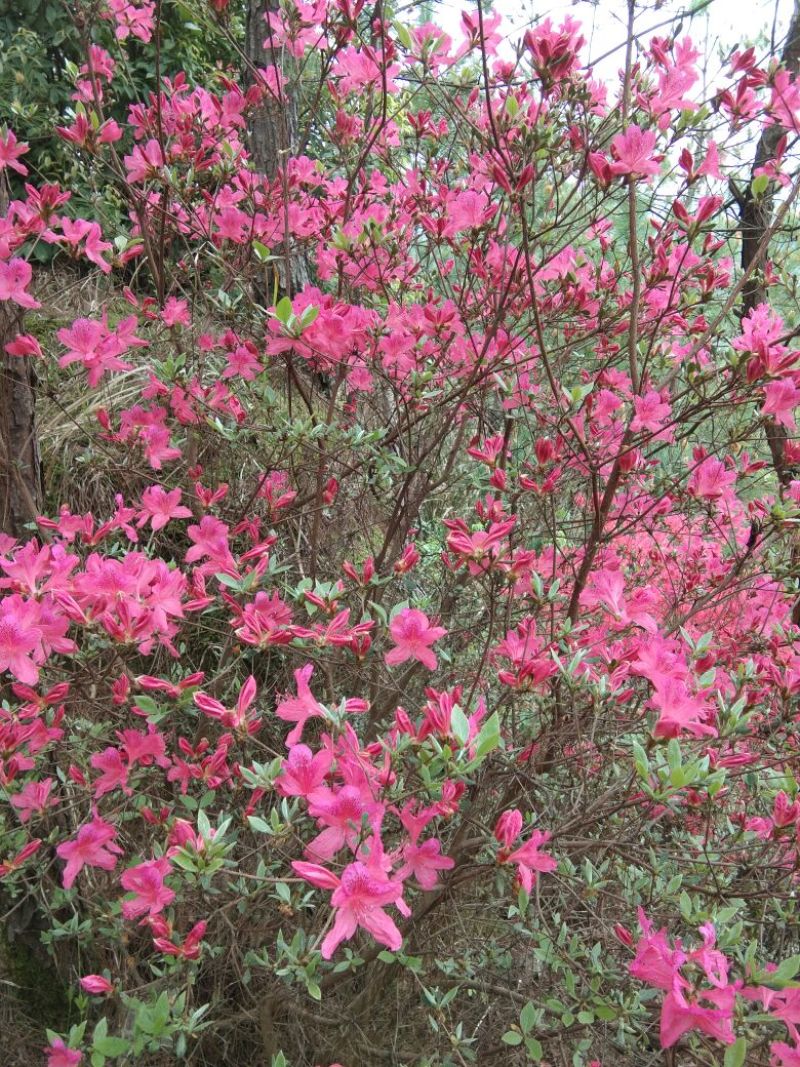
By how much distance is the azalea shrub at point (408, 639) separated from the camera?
1.22 m

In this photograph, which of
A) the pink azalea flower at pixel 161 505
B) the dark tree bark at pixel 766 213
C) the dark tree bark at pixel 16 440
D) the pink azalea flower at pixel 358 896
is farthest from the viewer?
the dark tree bark at pixel 766 213

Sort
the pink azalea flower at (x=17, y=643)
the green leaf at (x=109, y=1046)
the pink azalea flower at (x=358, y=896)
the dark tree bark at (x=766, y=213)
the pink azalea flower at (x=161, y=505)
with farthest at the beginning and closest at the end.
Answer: the dark tree bark at (x=766, y=213)
the pink azalea flower at (x=161, y=505)
the green leaf at (x=109, y=1046)
the pink azalea flower at (x=17, y=643)
the pink azalea flower at (x=358, y=896)

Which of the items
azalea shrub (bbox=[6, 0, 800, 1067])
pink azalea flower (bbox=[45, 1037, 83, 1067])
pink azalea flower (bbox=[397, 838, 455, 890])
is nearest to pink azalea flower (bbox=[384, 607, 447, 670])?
azalea shrub (bbox=[6, 0, 800, 1067])

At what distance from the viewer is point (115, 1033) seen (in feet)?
5.63

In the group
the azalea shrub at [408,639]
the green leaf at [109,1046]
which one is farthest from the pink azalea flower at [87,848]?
the green leaf at [109,1046]

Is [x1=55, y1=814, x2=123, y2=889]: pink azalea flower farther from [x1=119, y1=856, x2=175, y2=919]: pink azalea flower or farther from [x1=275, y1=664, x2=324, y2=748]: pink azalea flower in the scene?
[x1=275, y1=664, x2=324, y2=748]: pink azalea flower

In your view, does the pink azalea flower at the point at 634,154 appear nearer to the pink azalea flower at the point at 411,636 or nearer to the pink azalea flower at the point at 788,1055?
the pink azalea flower at the point at 411,636

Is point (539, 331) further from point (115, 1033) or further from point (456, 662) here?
point (115, 1033)

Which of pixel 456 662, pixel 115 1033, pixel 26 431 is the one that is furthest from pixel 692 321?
pixel 115 1033

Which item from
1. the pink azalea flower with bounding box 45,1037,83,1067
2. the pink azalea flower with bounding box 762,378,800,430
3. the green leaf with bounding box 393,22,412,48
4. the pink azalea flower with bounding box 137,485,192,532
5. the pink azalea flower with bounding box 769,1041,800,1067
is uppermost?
the green leaf with bounding box 393,22,412,48

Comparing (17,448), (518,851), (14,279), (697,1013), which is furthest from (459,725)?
(17,448)

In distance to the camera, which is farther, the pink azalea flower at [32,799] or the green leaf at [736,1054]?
the pink azalea flower at [32,799]

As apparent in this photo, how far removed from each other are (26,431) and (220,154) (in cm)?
86

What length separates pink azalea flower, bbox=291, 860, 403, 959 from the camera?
942 mm
